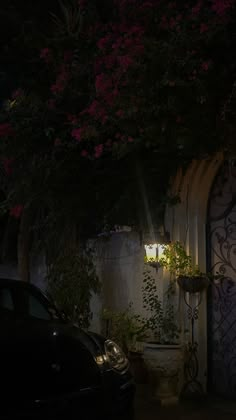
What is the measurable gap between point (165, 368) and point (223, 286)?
1.39 metres

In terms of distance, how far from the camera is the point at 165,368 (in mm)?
7047

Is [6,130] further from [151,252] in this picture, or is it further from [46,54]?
[151,252]

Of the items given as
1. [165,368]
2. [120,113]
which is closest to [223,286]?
[165,368]

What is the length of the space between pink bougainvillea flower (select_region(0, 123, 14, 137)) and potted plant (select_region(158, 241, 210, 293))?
8.41 feet

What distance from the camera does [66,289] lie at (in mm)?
9203

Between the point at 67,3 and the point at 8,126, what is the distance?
2.47 metres

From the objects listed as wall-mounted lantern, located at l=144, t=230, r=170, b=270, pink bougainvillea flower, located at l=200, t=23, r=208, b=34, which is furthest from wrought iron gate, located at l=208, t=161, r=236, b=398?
pink bougainvillea flower, located at l=200, t=23, r=208, b=34

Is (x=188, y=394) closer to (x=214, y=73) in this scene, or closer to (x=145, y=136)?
(x=145, y=136)

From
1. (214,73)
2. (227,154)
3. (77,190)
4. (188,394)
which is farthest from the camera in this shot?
(77,190)

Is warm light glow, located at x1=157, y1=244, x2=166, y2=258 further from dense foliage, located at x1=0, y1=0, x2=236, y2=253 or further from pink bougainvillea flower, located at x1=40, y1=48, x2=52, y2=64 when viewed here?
pink bougainvillea flower, located at x1=40, y1=48, x2=52, y2=64

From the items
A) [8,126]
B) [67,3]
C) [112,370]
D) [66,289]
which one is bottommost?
[112,370]

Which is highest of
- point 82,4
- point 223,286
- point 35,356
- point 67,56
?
point 82,4

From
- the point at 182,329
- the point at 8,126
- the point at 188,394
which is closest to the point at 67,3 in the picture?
the point at 8,126

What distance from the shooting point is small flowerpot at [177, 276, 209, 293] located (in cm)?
744
